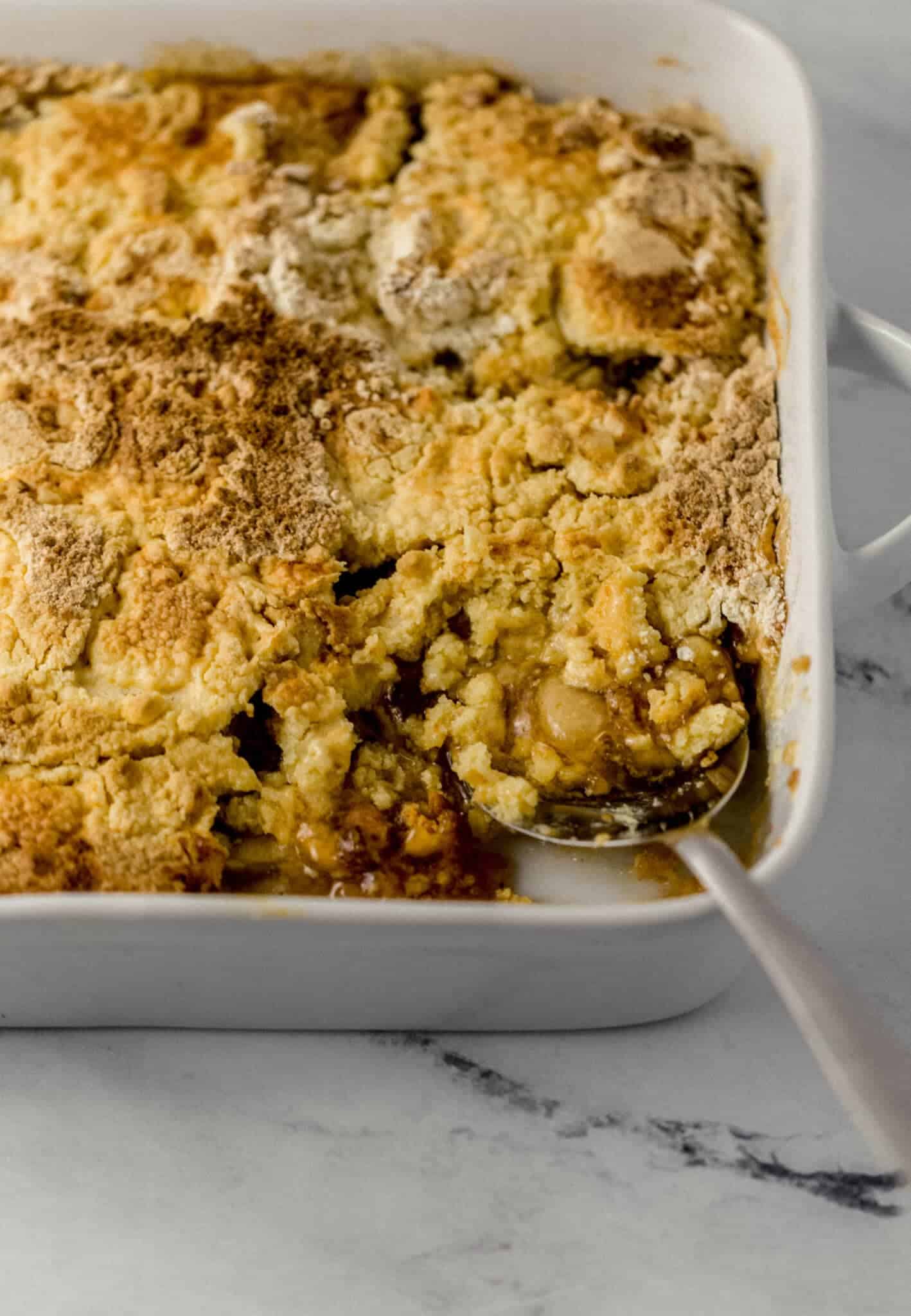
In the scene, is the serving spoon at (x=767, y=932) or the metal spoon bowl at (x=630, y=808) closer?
the serving spoon at (x=767, y=932)

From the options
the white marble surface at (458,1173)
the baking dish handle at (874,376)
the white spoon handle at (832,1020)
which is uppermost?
the baking dish handle at (874,376)

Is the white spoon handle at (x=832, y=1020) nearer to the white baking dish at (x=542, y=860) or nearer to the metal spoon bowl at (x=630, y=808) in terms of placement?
the white baking dish at (x=542, y=860)

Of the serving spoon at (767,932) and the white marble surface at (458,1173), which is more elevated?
the serving spoon at (767,932)

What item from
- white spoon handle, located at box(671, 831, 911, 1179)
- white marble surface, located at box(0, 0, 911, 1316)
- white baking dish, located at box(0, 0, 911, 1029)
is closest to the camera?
white spoon handle, located at box(671, 831, 911, 1179)

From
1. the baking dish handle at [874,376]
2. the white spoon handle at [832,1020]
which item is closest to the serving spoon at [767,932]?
the white spoon handle at [832,1020]

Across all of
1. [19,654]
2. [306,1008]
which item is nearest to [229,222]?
[19,654]

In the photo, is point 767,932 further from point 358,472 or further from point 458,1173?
point 358,472

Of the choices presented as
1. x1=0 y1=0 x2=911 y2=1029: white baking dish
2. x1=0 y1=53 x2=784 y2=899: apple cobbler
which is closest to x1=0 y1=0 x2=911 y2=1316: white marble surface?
x1=0 y1=0 x2=911 y2=1029: white baking dish

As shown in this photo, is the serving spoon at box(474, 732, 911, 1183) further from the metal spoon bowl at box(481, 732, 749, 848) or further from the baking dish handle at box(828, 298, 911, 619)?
the baking dish handle at box(828, 298, 911, 619)
